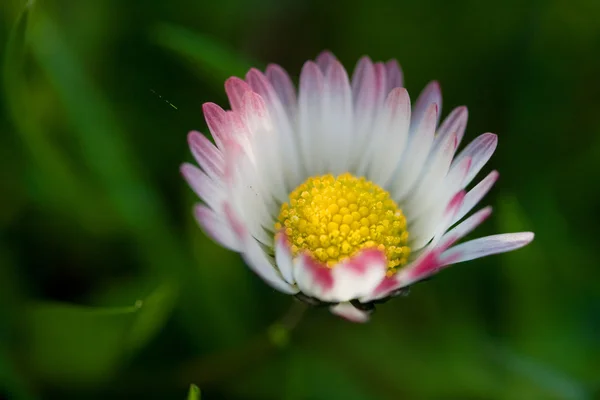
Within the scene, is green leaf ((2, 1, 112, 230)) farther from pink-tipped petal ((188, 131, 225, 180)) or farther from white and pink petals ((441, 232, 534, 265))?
white and pink petals ((441, 232, 534, 265))

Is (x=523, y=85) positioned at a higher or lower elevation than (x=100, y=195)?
higher

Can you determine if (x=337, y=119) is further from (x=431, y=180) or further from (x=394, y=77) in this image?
(x=431, y=180)

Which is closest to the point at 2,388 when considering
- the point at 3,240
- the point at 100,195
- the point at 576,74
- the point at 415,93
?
the point at 3,240

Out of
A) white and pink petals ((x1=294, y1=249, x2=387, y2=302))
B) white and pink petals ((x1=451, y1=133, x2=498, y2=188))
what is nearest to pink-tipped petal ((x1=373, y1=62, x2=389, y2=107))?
white and pink petals ((x1=451, y1=133, x2=498, y2=188))

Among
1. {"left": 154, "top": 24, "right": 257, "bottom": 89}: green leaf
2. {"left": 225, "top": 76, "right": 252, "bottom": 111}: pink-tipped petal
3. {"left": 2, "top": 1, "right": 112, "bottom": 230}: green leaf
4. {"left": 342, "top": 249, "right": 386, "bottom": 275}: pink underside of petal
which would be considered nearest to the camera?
{"left": 342, "top": 249, "right": 386, "bottom": 275}: pink underside of petal

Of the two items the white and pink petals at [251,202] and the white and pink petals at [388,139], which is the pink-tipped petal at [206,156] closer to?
the white and pink petals at [251,202]

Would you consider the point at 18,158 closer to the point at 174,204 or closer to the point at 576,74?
the point at 174,204

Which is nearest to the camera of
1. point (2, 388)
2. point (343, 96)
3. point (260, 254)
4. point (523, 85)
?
point (260, 254)

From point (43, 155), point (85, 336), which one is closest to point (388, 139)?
point (85, 336)
